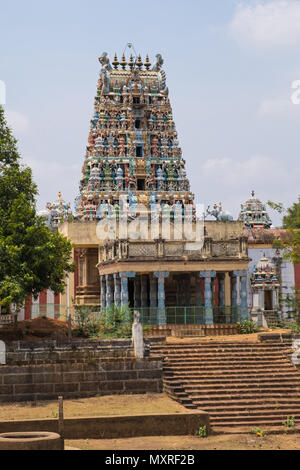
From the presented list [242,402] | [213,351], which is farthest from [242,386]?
[213,351]

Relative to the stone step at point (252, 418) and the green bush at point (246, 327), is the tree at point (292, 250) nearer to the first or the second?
the green bush at point (246, 327)

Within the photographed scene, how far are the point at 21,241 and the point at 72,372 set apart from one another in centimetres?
602

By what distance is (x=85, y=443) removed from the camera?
72.3ft

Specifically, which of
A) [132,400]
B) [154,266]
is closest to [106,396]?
[132,400]

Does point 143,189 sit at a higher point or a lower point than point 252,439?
higher

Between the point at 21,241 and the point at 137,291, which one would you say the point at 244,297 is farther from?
the point at 21,241

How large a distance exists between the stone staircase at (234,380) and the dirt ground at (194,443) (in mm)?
1531

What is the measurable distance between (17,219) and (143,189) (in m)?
20.3

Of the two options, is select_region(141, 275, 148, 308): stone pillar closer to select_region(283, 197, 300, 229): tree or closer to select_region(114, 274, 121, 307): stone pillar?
select_region(114, 274, 121, 307): stone pillar

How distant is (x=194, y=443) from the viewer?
22219mm

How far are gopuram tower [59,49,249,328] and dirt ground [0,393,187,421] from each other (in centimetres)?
1037

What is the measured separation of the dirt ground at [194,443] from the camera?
71.1 ft

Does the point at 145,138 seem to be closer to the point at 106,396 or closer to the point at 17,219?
the point at 17,219
